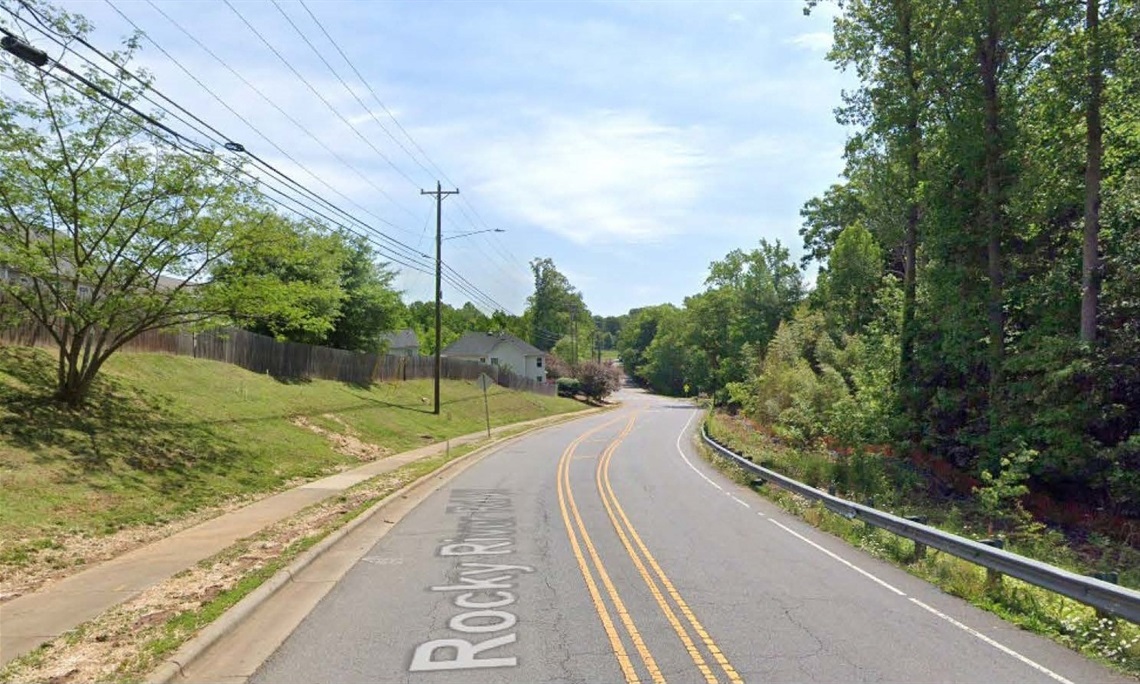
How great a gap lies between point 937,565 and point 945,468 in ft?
51.8

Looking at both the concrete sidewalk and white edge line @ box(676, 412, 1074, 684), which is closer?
white edge line @ box(676, 412, 1074, 684)

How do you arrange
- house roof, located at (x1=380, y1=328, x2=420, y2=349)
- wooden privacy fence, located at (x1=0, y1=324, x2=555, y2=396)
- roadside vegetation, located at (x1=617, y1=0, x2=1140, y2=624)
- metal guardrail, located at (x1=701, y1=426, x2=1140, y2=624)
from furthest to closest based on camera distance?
house roof, located at (x1=380, y1=328, x2=420, y2=349) → wooden privacy fence, located at (x1=0, y1=324, x2=555, y2=396) → roadside vegetation, located at (x1=617, y1=0, x2=1140, y2=624) → metal guardrail, located at (x1=701, y1=426, x2=1140, y2=624)

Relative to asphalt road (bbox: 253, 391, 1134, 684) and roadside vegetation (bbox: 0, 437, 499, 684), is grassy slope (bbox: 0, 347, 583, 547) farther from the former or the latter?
asphalt road (bbox: 253, 391, 1134, 684)

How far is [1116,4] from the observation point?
19406 millimetres

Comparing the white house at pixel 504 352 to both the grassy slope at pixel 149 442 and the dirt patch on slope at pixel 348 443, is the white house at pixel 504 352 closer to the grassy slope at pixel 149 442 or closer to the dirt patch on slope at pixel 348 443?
the grassy slope at pixel 149 442

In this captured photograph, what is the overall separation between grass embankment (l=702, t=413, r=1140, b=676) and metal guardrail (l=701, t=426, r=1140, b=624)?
0.71 ft

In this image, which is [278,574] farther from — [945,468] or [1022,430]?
[945,468]

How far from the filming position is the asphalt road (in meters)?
6.18

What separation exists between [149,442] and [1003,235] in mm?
24868

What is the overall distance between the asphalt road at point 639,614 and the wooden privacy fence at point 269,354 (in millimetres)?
15952

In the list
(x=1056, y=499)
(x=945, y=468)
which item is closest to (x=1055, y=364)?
(x=1056, y=499)

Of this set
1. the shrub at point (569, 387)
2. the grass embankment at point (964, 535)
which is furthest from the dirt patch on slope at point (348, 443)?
the shrub at point (569, 387)

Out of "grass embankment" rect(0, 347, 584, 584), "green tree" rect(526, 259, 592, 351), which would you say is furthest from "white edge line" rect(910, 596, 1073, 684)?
"green tree" rect(526, 259, 592, 351)

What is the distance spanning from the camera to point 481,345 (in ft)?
324
